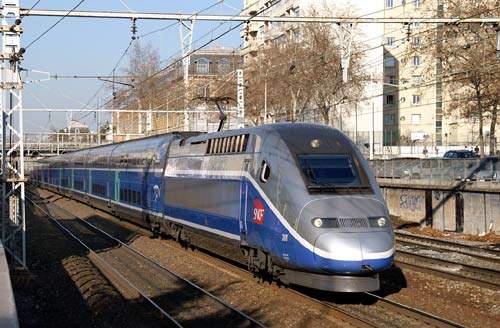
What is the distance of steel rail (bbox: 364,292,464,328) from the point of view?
10547 millimetres

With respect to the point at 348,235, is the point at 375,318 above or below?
below

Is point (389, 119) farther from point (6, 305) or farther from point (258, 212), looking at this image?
point (6, 305)

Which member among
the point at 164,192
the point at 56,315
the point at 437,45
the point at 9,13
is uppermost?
the point at 437,45

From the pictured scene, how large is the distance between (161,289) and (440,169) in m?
19.2

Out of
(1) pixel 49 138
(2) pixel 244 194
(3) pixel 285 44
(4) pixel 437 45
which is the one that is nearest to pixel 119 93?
(3) pixel 285 44

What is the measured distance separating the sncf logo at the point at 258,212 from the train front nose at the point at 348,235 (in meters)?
1.44

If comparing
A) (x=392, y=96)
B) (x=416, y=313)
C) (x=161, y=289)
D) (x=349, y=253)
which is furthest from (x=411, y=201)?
(x=392, y=96)

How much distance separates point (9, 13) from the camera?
16766 millimetres

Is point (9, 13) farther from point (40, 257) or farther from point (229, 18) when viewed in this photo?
point (40, 257)

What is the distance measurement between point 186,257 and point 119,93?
36.0 meters

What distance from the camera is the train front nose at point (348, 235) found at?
11.0m

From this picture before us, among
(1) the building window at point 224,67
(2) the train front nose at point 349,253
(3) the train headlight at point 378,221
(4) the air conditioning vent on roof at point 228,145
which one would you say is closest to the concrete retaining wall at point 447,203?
(4) the air conditioning vent on roof at point 228,145

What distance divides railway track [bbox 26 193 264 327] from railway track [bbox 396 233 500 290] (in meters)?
5.72

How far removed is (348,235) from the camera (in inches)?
440
